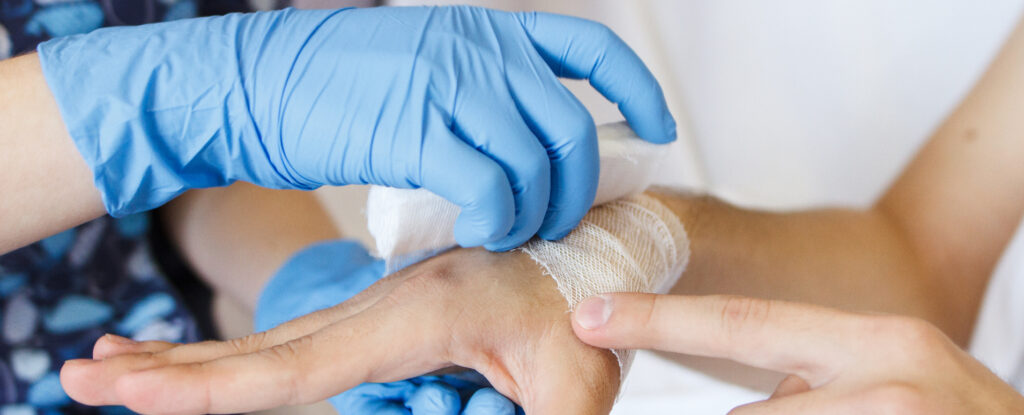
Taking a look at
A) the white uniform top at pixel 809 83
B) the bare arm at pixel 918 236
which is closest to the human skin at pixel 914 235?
the bare arm at pixel 918 236

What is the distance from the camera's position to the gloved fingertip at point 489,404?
0.74 m

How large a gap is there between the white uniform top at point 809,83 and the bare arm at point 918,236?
17.1 inches

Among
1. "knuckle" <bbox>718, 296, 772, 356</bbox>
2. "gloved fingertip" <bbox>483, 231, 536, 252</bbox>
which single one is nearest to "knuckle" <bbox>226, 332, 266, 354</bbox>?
"gloved fingertip" <bbox>483, 231, 536, 252</bbox>

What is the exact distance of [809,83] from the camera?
1782mm

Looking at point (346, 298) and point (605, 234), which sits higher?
point (605, 234)

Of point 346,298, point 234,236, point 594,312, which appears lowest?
point 234,236

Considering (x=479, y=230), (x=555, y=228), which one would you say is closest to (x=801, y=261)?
(x=555, y=228)

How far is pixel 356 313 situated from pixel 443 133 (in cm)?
24

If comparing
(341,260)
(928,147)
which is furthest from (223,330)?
(928,147)

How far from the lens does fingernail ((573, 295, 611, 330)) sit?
0.68 meters

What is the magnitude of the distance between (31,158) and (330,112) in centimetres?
32

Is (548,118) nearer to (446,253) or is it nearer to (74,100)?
(446,253)

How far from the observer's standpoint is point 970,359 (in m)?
0.60

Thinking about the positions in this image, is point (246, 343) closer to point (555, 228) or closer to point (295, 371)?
point (295, 371)
